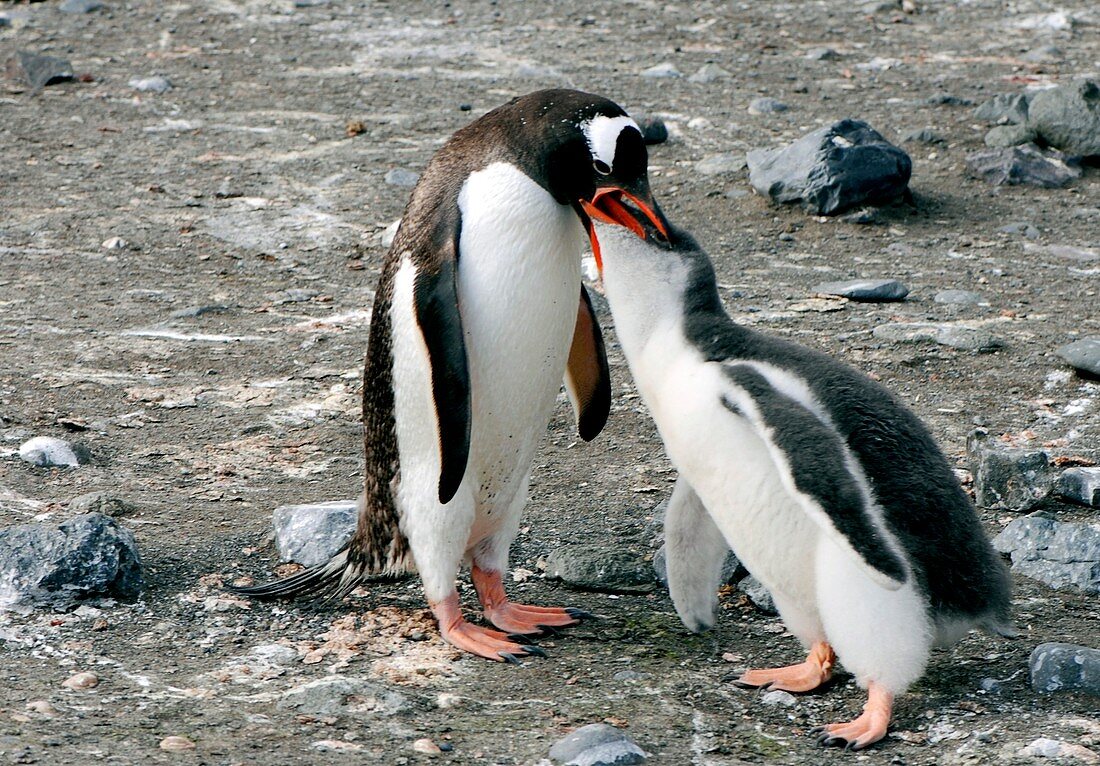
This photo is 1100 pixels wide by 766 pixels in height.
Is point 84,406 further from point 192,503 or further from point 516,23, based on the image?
point 516,23

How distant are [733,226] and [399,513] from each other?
3.51 meters

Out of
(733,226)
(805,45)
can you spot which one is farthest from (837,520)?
(805,45)

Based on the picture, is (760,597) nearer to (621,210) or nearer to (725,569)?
(725,569)

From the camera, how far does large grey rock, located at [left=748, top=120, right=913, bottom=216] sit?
663 centimetres

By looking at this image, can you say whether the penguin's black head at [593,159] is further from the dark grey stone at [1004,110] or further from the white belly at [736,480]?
the dark grey stone at [1004,110]

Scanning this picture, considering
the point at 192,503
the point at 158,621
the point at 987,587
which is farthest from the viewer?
the point at 192,503

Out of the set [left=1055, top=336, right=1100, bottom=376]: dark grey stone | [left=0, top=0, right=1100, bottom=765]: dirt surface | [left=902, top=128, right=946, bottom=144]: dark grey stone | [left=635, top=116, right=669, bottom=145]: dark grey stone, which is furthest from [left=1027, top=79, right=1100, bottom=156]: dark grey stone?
[left=1055, top=336, right=1100, bottom=376]: dark grey stone

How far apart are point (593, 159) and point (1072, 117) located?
15.7ft

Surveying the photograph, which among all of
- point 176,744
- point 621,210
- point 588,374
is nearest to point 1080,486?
point 588,374

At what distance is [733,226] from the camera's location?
6.71 meters

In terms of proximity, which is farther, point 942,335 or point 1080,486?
point 942,335

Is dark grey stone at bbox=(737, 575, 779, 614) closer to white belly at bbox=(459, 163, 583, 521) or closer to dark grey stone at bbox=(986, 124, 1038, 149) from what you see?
white belly at bbox=(459, 163, 583, 521)

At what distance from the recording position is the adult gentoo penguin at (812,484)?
2961 millimetres

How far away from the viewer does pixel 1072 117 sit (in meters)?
7.27
